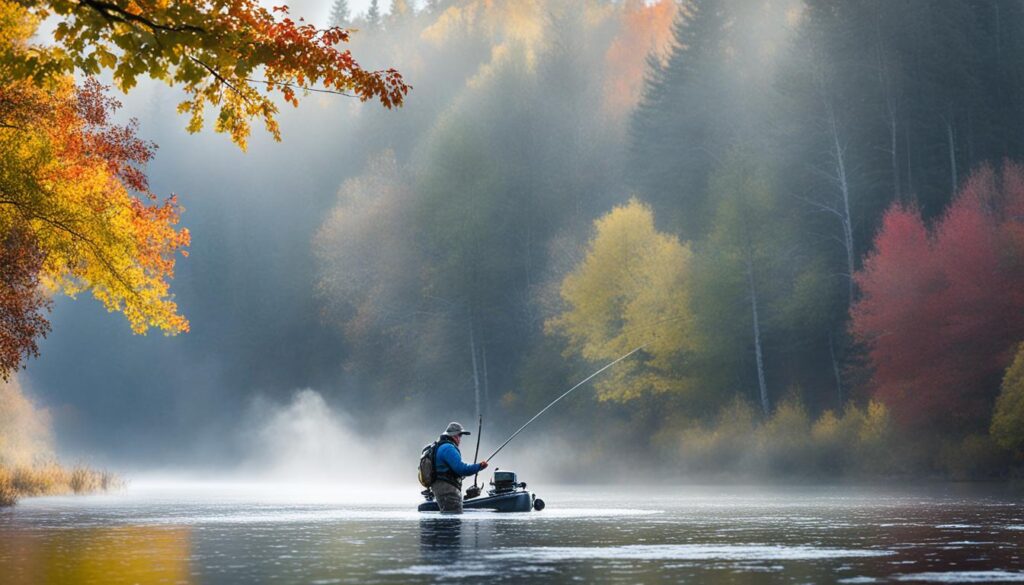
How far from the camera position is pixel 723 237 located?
64.7 metres

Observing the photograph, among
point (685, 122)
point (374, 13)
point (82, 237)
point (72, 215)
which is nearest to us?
point (72, 215)

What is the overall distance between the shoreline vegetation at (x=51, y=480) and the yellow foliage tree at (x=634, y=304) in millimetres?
24971

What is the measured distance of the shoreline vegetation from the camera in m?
43.8

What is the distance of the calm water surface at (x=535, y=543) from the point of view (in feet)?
52.1

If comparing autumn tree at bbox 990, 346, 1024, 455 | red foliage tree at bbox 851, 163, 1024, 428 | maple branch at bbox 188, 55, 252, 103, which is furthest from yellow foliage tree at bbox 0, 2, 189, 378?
red foliage tree at bbox 851, 163, 1024, 428

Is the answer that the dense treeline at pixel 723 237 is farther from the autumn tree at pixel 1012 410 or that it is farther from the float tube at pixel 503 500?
the float tube at pixel 503 500

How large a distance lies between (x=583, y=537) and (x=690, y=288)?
42.8 metres

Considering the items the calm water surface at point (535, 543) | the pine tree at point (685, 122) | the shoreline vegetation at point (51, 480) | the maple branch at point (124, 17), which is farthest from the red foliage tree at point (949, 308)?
the maple branch at point (124, 17)

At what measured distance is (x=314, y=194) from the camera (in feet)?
373

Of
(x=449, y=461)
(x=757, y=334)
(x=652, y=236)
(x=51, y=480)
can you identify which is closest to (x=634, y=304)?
(x=652, y=236)

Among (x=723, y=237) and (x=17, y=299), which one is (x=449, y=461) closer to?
(x=17, y=299)

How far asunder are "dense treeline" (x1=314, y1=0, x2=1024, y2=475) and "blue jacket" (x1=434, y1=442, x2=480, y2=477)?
944 inches

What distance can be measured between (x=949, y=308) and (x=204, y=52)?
133 feet

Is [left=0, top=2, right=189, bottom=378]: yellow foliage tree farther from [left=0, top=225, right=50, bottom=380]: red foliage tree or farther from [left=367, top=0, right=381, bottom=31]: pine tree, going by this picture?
[left=367, top=0, right=381, bottom=31]: pine tree
